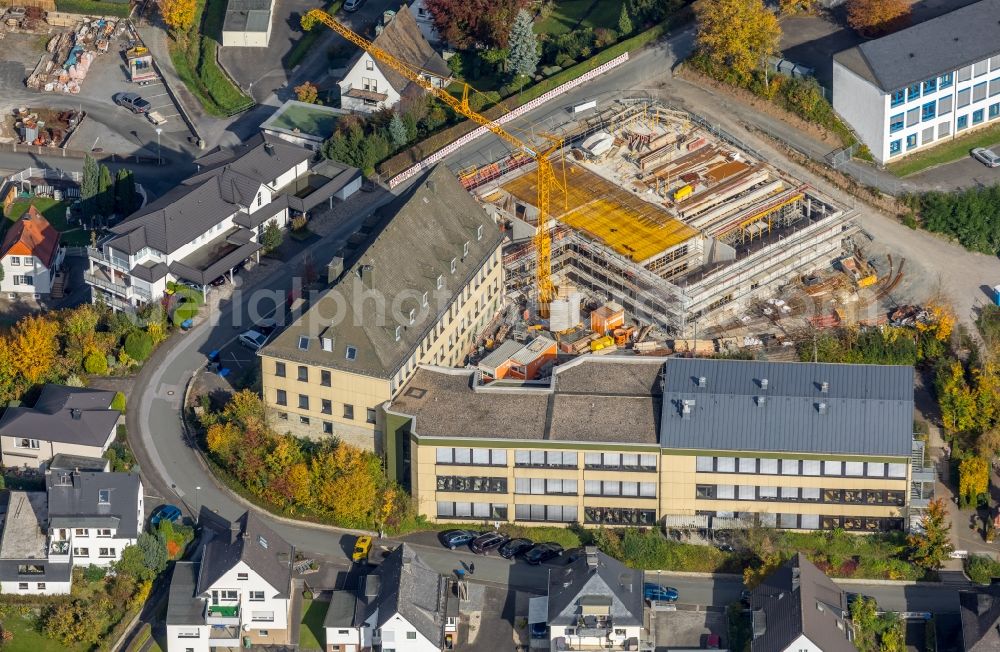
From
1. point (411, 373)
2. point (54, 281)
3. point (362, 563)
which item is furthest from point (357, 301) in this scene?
point (54, 281)

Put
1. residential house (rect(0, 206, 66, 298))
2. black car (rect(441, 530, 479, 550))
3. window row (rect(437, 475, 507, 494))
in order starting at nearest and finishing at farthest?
black car (rect(441, 530, 479, 550))
window row (rect(437, 475, 507, 494))
residential house (rect(0, 206, 66, 298))

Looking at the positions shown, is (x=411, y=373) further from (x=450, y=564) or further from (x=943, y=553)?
(x=943, y=553)

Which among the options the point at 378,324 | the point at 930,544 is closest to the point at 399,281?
the point at 378,324

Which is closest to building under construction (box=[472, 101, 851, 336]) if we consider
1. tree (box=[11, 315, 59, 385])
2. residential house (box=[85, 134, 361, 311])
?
residential house (box=[85, 134, 361, 311])

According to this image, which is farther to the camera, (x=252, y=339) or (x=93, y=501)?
(x=252, y=339)

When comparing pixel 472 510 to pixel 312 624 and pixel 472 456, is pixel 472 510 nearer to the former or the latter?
pixel 472 456

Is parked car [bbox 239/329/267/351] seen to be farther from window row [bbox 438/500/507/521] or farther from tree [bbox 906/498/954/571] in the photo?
tree [bbox 906/498/954/571]
